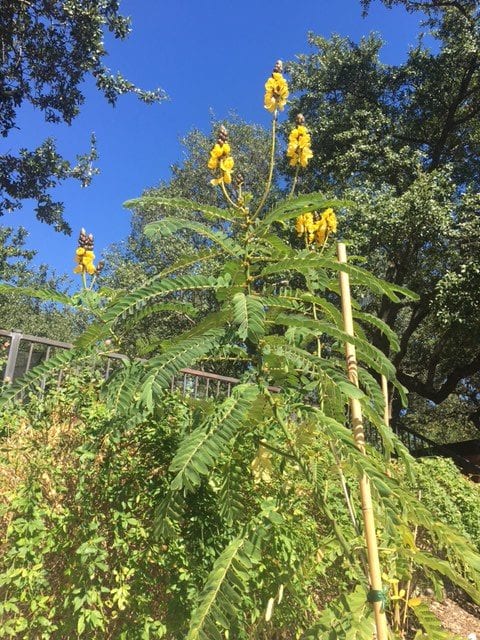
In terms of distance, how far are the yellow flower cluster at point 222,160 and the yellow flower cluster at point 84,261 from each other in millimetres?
528

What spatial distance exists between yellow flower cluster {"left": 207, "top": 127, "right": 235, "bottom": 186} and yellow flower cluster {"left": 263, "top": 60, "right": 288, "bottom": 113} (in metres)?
0.28

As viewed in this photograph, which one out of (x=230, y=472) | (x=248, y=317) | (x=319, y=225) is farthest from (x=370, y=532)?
(x=319, y=225)

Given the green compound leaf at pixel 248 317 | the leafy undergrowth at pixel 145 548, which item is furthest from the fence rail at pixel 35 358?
the green compound leaf at pixel 248 317

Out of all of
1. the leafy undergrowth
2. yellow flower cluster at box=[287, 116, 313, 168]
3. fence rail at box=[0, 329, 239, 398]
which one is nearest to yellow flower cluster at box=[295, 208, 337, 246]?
yellow flower cluster at box=[287, 116, 313, 168]

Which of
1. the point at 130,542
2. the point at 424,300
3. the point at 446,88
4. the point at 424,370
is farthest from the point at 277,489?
the point at 424,370

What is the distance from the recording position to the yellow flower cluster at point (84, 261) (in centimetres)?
177

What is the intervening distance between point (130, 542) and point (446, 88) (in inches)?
507

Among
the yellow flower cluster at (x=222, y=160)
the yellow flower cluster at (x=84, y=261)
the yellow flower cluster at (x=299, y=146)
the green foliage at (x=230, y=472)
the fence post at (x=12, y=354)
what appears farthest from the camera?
the fence post at (x=12, y=354)

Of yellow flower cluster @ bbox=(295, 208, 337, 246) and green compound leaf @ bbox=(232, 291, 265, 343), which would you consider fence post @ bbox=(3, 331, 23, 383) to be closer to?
yellow flower cluster @ bbox=(295, 208, 337, 246)

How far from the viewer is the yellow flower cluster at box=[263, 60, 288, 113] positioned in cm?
181

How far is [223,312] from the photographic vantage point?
4.78 feet

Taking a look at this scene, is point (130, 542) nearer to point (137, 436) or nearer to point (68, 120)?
point (137, 436)

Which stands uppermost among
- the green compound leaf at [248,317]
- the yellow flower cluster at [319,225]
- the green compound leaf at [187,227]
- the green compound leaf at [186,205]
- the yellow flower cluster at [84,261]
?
the yellow flower cluster at [319,225]

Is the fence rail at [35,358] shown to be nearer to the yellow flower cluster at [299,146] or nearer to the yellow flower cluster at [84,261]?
the yellow flower cluster at [84,261]
